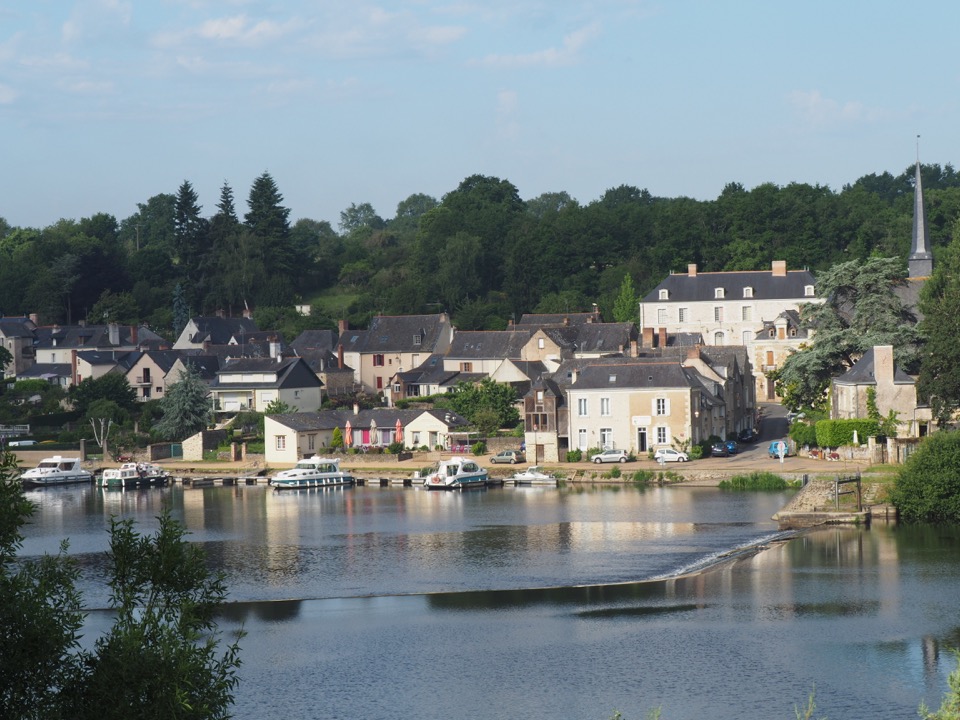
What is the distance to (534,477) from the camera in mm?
59594

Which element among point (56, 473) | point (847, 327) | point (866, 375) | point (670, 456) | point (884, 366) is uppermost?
point (847, 327)

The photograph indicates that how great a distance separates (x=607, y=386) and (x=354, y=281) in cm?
6195

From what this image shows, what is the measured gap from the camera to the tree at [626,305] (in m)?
91.9

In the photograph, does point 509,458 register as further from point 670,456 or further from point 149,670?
point 149,670

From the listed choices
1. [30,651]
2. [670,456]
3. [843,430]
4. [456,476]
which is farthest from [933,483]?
[30,651]

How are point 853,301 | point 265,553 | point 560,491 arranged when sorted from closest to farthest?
point 265,553
point 560,491
point 853,301

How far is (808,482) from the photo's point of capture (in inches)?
1930

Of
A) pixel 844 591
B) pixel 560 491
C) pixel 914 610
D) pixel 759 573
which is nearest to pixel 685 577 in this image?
pixel 759 573

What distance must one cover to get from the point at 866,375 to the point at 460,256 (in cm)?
5327

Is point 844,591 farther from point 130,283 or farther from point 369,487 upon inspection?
point 130,283

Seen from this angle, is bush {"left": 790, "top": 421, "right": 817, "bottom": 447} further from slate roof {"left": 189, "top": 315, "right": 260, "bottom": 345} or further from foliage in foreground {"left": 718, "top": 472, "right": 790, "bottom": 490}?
slate roof {"left": 189, "top": 315, "right": 260, "bottom": 345}

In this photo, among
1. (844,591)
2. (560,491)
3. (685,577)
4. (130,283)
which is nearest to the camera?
(844,591)

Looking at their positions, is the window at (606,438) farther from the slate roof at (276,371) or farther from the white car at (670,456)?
the slate roof at (276,371)

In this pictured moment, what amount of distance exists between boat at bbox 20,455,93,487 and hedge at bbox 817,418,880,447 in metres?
33.1
